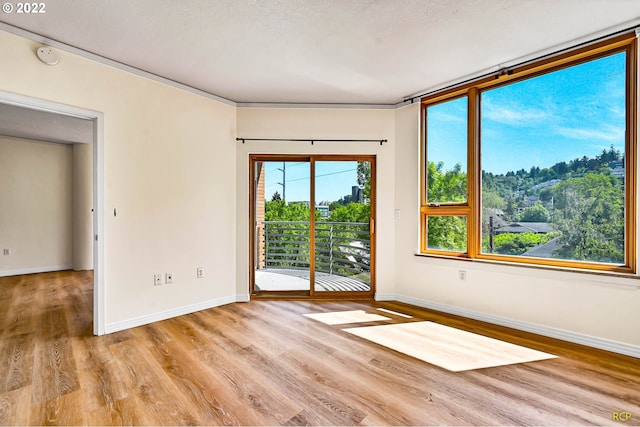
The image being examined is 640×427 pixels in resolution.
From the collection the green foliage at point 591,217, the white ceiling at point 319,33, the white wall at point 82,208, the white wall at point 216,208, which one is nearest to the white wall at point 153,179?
the white wall at point 216,208

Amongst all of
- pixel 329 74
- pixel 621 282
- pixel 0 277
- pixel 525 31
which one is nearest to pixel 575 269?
pixel 621 282

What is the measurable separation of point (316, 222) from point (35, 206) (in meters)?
5.59

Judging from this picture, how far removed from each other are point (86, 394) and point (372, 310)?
9.05 feet

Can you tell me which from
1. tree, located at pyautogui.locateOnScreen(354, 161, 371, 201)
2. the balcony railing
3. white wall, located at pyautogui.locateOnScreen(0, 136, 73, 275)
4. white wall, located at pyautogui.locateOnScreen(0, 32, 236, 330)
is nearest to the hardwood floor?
white wall, located at pyautogui.locateOnScreen(0, 32, 236, 330)

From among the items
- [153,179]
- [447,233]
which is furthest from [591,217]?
[153,179]

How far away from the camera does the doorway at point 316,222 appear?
4.31 meters

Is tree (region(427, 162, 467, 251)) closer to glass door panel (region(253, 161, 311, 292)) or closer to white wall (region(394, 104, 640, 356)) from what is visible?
white wall (region(394, 104, 640, 356))

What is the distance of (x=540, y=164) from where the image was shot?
10.3 feet

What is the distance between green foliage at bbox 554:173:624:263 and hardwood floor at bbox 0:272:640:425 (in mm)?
844

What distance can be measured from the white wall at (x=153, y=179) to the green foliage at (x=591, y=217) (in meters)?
3.65

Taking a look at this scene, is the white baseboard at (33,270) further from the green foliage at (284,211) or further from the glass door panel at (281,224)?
the green foliage at (284,211)

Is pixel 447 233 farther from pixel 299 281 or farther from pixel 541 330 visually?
pixel 299 281

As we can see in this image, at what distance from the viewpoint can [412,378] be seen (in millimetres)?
2209

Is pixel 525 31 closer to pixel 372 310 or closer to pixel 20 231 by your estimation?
pixel 372 310
